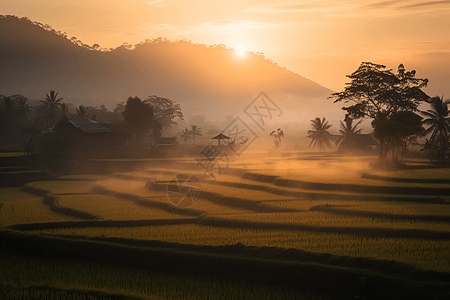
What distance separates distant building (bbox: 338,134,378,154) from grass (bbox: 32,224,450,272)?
174ft

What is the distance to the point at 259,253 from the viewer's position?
10328mm

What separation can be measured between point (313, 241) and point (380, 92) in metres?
32.1

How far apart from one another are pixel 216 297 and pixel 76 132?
5036cm

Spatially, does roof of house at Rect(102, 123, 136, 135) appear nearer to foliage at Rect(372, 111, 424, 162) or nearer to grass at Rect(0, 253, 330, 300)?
foliage at Rect(372, 111, 424, 162)

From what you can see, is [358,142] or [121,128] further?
[358,142]

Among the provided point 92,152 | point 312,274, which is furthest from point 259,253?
point 92,152

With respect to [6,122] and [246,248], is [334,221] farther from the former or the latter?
[6,122]

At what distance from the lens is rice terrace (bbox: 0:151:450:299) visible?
893cm

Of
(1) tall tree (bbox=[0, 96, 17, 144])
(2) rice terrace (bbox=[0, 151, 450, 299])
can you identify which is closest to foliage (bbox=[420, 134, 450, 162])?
(2) rice terrace (bbox=[0, 151, 450, 299])

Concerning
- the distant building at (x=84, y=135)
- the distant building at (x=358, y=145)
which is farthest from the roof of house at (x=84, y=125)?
the distant building at (x=358, y=145)

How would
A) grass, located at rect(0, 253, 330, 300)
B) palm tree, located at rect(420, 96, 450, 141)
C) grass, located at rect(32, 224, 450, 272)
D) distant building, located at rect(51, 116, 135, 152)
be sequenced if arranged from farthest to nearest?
distant building, located at rect(51, 116, 135, 152) < palm tree, located at rect(420, 96, 450, 141) < grass, located at rect(32, 224, 450, 272) < grass, located at rect(0, 253, 330, 300)

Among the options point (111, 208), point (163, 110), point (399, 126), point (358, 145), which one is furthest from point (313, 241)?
point (163, 110)

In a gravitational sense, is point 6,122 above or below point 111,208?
above

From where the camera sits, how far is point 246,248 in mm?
10531
